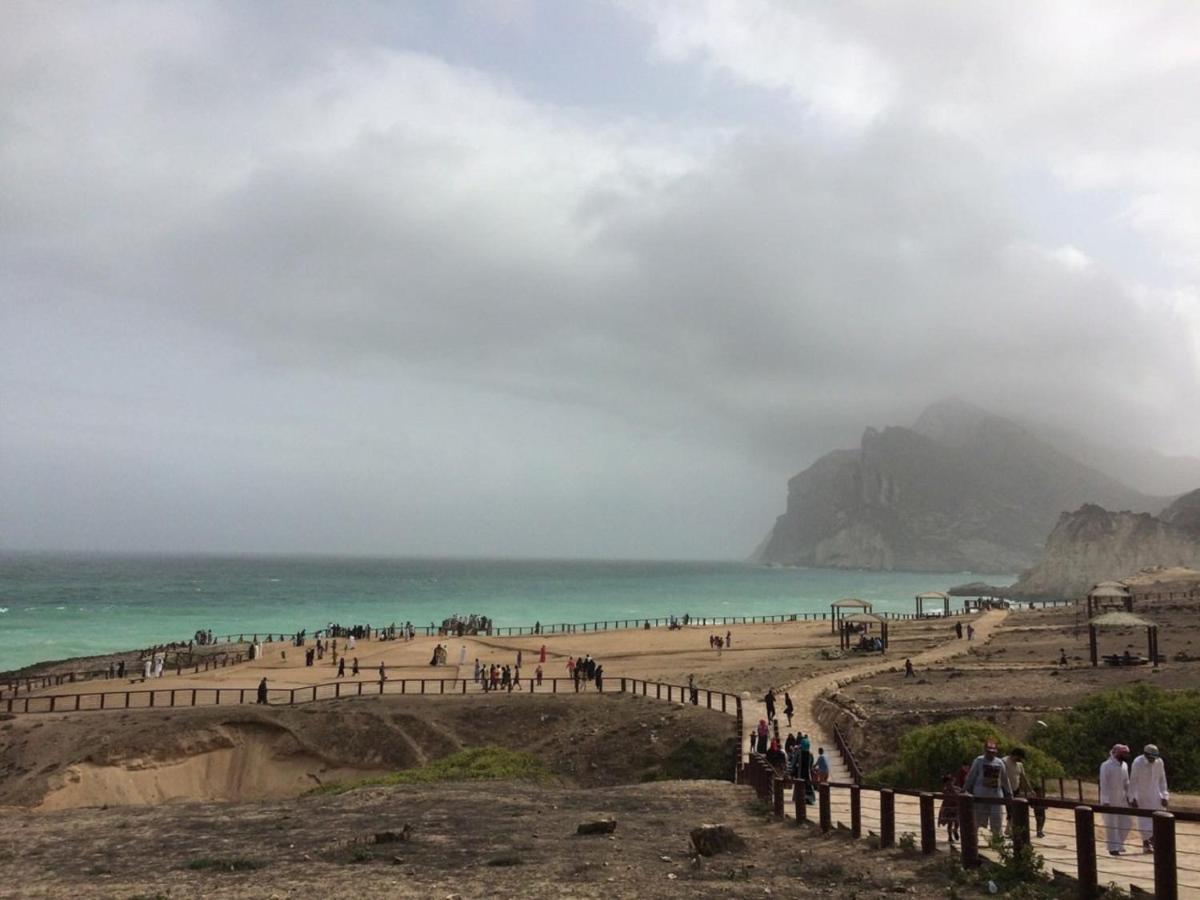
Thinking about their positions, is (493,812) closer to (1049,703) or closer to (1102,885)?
(1102,885)

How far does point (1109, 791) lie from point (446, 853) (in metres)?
9.27

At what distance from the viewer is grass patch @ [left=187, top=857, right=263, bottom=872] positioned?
12.2 meters

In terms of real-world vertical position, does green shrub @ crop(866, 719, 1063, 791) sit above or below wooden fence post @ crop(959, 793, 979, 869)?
below

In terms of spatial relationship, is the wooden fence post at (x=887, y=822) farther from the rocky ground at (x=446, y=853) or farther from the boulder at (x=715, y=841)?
the boulder at (x=715, y=841)

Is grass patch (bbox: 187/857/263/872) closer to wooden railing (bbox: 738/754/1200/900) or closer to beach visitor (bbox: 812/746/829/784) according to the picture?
wooden railing (bbox: 738/754/1200/900)

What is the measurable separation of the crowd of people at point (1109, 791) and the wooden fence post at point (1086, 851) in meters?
1.25

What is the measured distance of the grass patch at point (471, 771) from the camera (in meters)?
A: 22.1

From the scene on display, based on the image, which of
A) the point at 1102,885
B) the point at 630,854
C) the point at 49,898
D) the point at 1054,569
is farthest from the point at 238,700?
the point at 1054,569

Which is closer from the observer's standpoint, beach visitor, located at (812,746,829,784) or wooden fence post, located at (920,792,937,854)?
wooden fence post, located at (920,792,937,854)

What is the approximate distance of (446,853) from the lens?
12.6m

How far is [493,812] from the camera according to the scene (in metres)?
16.2

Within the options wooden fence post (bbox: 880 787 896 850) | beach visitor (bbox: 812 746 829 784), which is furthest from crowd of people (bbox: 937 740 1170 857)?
beach visitor (bbox: 812 746 829 784)

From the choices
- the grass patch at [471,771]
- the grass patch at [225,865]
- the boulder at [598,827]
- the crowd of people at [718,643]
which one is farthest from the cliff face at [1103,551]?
the grass patch at [225,865]

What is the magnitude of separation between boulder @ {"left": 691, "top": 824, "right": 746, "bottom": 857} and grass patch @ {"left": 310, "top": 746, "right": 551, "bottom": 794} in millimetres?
11023
